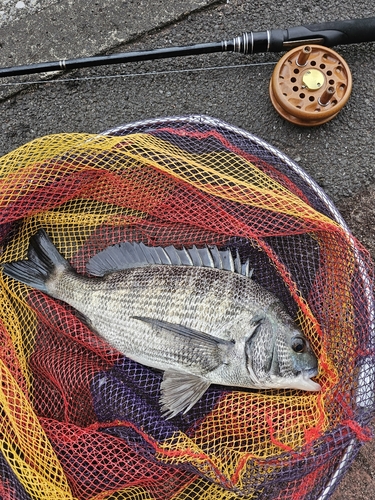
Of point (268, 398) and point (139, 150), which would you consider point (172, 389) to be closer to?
point (268, 398)

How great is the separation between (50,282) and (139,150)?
84 centimetres

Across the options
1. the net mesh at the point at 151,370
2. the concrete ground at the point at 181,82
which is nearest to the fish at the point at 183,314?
the net mesh at the point at 151,370

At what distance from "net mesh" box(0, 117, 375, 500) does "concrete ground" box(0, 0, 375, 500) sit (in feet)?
1.40

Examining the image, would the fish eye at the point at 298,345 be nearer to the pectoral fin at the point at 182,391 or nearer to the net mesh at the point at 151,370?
the net mesh at the point at 151,370

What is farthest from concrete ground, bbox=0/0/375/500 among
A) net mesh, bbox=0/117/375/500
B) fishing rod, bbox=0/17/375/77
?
net mesh, bbox=0/117/375/500

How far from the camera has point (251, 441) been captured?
89.1 inches

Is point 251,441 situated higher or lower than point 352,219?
lower

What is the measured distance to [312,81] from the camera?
2605 mm

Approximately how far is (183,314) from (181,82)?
1.55 m

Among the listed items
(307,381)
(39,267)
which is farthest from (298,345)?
(39,267)

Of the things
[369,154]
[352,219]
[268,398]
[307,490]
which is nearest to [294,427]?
[268,398]

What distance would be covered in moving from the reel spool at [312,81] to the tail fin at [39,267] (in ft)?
5.04

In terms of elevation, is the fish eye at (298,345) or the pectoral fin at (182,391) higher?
the fish eye at (298,345)

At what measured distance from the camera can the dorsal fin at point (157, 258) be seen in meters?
2.41
